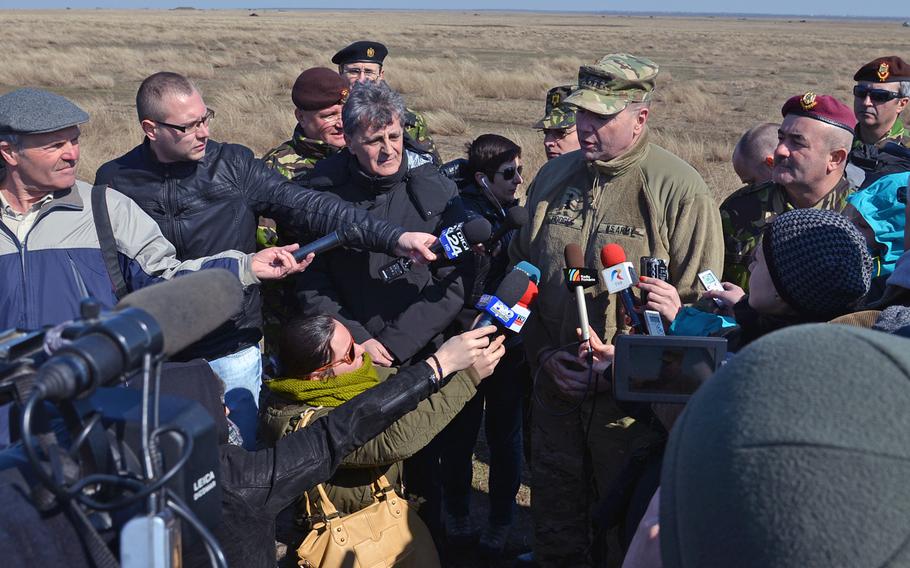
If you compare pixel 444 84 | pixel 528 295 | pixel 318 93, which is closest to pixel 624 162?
pixel 528 295

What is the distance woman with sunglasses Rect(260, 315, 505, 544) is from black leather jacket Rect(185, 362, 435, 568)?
6.6 inches

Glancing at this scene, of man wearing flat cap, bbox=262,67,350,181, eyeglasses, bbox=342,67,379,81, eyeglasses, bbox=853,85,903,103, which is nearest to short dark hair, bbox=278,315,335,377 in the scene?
man wearing flat cap, bbox=262,67,350,181

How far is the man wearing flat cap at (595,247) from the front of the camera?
3484mm

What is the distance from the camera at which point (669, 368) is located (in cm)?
234

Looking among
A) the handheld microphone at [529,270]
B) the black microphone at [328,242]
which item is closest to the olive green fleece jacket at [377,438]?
the handheld microphone at [529,270]

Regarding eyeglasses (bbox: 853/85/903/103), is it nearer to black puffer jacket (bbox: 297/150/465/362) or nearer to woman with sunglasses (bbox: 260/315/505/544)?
black puffer jacket (bbox: 297/150/465/362)

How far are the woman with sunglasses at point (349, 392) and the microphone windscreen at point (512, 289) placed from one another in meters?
0.12

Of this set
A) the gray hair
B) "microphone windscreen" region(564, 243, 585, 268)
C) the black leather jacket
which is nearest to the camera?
the black leather jacket

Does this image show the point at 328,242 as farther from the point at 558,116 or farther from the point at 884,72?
the point at 884,72

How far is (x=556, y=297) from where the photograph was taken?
3.74 metres

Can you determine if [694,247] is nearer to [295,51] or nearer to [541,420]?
[541,420]

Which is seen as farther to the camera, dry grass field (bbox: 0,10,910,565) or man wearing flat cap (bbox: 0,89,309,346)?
dry grass field (bbox: 0,10,910,565)

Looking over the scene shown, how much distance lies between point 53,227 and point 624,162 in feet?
7.18

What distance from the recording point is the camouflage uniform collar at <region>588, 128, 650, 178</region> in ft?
11.7
